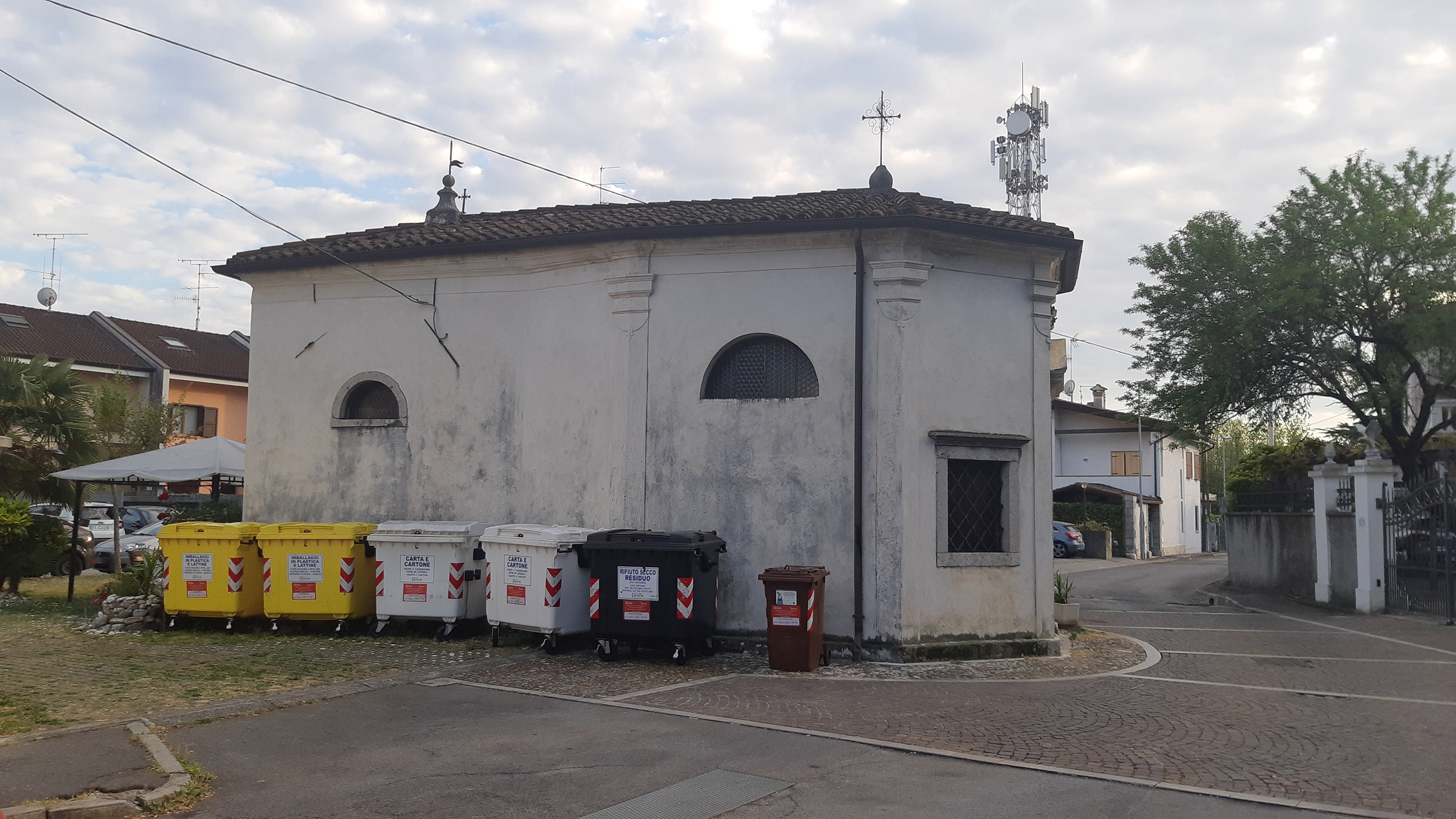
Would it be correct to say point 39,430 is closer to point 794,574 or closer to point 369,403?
point 369,403

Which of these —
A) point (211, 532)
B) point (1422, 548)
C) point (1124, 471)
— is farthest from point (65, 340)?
point (1124, 471)

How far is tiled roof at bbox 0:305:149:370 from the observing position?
33281mm

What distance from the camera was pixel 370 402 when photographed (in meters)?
13.9

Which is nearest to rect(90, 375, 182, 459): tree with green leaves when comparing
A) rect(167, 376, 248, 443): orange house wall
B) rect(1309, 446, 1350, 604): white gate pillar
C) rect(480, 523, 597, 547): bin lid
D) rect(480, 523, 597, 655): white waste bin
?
rect(167, 376, 248, 443): orange house wall

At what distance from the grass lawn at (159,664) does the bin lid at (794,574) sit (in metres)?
3.02

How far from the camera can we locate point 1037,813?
5590 millimetres

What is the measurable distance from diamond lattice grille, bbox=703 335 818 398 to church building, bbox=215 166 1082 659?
0.07 feet

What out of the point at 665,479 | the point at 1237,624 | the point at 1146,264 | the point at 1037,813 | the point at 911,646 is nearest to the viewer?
the point at 1037,813

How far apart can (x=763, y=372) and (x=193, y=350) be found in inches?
1336

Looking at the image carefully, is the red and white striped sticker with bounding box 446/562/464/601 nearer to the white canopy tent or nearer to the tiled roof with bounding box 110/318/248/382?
the white canopy tent

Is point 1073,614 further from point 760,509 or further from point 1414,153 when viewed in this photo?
point 1414,153

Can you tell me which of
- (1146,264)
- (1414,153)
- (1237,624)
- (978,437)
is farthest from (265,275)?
(1414,153)

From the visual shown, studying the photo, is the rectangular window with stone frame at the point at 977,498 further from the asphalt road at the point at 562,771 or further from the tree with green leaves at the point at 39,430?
the tree with green leaves at the point at 39,430

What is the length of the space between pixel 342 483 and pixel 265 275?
3.23 m
